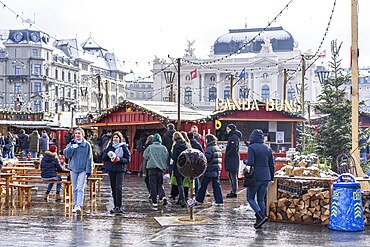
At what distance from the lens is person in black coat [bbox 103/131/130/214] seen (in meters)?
11.8

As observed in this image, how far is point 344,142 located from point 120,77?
4119 inches

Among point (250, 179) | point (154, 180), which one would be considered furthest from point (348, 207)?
point (154, 180)

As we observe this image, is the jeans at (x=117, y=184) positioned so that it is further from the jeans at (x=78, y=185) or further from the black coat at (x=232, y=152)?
the black coat at (x=232, y=152)

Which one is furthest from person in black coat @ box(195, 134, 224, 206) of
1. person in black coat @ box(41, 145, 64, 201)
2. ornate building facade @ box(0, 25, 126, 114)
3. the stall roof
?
ornate building facade @ box(0, 25, 126, 114)

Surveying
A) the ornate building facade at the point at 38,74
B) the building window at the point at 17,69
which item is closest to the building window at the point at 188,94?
the ornate building facade at the point at 38,74

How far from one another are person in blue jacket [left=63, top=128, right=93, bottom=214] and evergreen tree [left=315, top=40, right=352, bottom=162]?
7.10 m

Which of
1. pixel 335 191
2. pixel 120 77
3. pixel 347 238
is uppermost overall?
pixel 120 77

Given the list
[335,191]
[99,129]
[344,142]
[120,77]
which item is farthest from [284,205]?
[120,77]

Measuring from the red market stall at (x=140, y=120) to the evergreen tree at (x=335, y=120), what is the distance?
667 centimetres

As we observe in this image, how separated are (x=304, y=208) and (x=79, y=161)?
Result: 401cm

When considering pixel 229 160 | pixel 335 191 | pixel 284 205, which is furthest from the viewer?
pixel 229 160

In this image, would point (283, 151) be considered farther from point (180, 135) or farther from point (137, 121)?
point (180, 135)

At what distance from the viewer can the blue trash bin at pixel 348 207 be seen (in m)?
10.2

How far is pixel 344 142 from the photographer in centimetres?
1659
